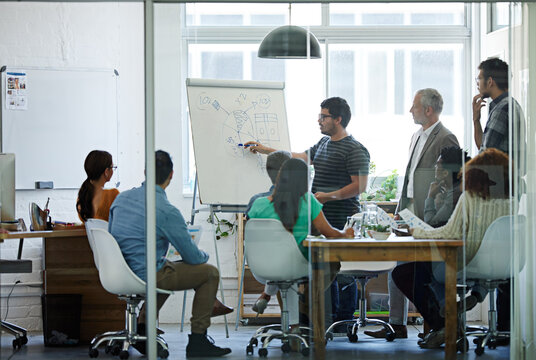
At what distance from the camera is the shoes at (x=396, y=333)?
4949 mm

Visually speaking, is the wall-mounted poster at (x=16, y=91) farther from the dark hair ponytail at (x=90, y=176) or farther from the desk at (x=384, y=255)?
the desk at (x=384, y=255)

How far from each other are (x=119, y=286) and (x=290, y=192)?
1.21 metres

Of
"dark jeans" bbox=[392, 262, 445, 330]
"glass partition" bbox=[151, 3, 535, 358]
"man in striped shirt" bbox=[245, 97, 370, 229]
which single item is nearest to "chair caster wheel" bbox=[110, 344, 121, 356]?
"glass partition" bbox=[151, 3, 535, 358]

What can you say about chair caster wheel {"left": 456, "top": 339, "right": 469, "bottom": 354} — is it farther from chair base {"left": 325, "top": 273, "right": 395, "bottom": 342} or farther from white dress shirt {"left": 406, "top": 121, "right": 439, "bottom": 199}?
white dress shirt {"left": 406, "top": 121, "right": 439, "bottom": 199}

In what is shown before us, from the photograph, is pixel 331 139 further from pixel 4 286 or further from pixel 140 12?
pixel 4 286

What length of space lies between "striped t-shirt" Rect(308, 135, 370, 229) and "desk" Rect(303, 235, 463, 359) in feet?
0.49

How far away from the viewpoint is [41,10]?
206 inches

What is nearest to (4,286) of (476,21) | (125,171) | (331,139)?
(125,171)

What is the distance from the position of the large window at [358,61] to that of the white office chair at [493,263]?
24.3 inches

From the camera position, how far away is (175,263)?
4895 millimetres

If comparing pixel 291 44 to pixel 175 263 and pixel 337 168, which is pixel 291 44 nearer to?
pixel 337 168

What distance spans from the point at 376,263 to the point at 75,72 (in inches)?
98.9

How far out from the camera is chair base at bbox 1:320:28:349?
5152mm

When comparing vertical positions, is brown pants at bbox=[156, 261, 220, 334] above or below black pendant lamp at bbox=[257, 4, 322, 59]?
below
